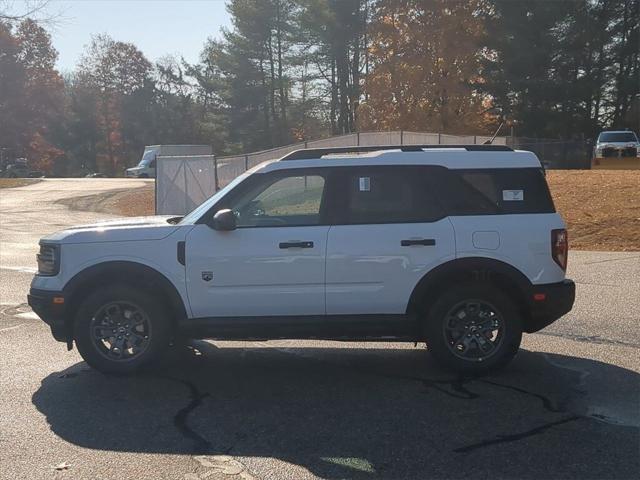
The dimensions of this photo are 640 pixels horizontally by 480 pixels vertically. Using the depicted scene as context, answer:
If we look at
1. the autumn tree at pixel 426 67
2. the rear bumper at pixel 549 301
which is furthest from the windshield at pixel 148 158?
the rear bumper at pixel 549 301

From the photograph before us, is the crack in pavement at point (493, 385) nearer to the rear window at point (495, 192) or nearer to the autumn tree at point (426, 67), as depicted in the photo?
the rear window at point (495, 192)

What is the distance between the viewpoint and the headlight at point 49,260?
6293 millimetres

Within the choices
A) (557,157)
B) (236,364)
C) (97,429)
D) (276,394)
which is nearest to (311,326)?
(276,394)

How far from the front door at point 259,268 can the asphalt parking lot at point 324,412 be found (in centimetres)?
67

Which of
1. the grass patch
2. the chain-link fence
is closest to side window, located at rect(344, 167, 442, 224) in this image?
the chain-link fence

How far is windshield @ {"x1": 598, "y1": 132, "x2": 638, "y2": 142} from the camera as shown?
111 feet

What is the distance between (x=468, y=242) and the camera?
6.12m

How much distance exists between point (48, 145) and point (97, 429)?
75.6m

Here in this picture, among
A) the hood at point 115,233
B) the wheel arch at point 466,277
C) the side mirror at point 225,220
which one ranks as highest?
the side mirror at point 225,220

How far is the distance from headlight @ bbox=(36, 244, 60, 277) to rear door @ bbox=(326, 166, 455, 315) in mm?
2356

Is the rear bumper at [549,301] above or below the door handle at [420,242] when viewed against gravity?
below

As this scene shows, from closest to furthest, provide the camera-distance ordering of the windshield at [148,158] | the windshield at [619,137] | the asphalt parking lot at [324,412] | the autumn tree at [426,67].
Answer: the asphalt parking lot at [324,412] → the windshield at [619,137] → the autumn tree at [426,67] → the windshield at [148,158]

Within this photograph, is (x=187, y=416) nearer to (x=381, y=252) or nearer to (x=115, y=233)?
(x=115, y=233)

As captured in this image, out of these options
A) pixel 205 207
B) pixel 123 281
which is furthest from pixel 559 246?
pixel 123 281
